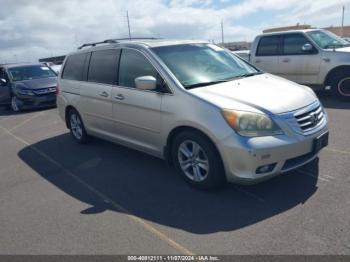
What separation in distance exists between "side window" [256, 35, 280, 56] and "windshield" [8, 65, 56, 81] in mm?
7690

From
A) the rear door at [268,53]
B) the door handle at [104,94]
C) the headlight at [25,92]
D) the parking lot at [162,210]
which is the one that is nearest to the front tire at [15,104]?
the headlight at [25,92]

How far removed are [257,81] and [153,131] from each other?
1.53m

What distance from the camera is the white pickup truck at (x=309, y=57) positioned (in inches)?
332

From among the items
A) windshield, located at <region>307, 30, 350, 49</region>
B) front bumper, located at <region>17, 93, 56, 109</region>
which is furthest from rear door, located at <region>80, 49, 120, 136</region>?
front bumper, located at <region>17, 93, 56, 109</region>

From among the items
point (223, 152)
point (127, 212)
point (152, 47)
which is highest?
point (152, 47)

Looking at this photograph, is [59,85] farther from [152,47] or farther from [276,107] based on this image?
[276,107]

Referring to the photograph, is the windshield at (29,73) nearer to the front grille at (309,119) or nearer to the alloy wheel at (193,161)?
the alloy wheel at (193,161)

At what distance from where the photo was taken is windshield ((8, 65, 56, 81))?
12.7 metres

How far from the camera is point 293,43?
30.2 feet

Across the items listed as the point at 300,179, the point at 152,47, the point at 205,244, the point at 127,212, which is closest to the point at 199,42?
the point at 152,47

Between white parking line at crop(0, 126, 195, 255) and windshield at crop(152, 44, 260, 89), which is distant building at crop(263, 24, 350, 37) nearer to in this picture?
windshield at crop(152, 44, 260, 89)

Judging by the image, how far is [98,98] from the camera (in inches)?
223

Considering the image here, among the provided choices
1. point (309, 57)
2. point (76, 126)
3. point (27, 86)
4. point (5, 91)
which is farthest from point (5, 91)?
point (309, 57)

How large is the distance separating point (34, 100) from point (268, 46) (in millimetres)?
7816
